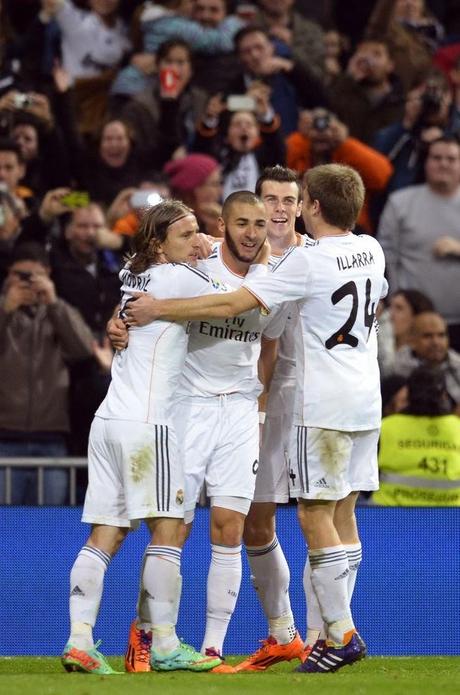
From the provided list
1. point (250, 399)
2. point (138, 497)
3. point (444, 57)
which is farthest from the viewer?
point (444, 57)

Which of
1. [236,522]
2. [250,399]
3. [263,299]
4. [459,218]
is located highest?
[459,218]

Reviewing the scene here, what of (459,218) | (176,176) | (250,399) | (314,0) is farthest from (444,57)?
(250,399)

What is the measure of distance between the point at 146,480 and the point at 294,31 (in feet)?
28.8

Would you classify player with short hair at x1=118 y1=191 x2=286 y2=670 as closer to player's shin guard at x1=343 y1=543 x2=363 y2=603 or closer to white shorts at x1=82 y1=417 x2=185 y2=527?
white shorts at x1=82 y1=417 x2=185 y2=527

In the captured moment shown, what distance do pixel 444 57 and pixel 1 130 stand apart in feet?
16.5

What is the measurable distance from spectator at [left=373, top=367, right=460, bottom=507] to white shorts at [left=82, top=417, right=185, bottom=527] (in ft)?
9.71

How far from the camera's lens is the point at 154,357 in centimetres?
735

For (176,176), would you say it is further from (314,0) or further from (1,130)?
(314,0)

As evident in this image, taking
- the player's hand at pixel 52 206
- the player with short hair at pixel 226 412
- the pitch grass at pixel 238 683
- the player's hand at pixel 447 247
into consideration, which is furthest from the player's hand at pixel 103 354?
the pitch grass at pixel 238 683

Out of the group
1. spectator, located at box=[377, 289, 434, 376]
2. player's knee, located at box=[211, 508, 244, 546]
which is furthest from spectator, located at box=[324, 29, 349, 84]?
player's knee, located at box=[211, 508, 244, 546]

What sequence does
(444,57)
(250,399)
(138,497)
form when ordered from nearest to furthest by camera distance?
(138,497)
(250,399)
(444,57)

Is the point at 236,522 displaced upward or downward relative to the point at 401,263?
downward

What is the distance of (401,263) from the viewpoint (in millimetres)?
12734

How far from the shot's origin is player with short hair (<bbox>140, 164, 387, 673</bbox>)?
730 cm
